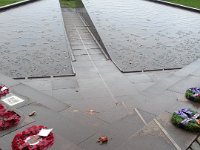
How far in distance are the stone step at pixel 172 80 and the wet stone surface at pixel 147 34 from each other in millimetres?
873

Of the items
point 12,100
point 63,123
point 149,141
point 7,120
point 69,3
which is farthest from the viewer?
point 69,3

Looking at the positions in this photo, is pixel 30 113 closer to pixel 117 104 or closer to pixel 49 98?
pixel 49 98

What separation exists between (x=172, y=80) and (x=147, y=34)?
6.03 metres

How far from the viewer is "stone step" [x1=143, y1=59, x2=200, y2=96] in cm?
901

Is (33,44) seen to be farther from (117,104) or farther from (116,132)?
(116,132)

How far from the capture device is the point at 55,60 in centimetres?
1145

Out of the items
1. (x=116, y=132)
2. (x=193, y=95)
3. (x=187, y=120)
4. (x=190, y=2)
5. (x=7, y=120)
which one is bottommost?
(x=190, y=2)

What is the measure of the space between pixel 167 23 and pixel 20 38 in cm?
895

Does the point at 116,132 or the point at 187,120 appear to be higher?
the point at 187,120

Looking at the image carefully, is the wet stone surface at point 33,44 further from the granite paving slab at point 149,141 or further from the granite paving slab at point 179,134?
the granite paving slab at point 149,141

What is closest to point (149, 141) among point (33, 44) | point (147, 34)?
point (33, 44)

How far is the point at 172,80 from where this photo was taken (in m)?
9.70

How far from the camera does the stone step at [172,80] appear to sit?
901cm

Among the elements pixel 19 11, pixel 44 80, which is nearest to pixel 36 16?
pixel 19 11
